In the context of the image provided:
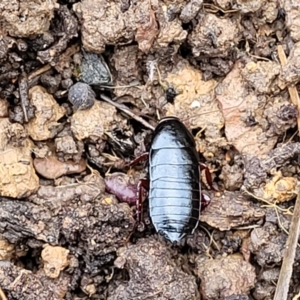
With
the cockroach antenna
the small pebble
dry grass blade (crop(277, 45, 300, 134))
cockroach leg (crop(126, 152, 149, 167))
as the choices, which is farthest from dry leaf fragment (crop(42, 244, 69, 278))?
dry grass blade (crop(277, 45, 300, 134))

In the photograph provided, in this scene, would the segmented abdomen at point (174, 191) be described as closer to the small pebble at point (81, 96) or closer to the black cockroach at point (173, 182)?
the black cockroach at point (173, 182)

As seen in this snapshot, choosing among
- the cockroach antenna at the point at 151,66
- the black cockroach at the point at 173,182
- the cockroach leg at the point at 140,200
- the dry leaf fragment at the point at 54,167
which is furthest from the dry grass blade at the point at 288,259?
the dry leaf fragment at the point at 54,167

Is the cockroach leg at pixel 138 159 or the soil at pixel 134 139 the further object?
the cockroach leg at pixel 138 159

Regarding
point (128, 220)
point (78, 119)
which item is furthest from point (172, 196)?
point (78, 119)

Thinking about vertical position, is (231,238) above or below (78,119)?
below

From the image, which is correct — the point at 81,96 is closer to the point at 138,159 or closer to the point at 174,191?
the point at 138,159

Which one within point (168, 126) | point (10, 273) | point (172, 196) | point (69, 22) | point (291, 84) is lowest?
point (10, 273)

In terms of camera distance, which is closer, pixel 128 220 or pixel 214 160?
pixel 128 220

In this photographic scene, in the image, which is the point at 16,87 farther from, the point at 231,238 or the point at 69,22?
the point at 231,238
